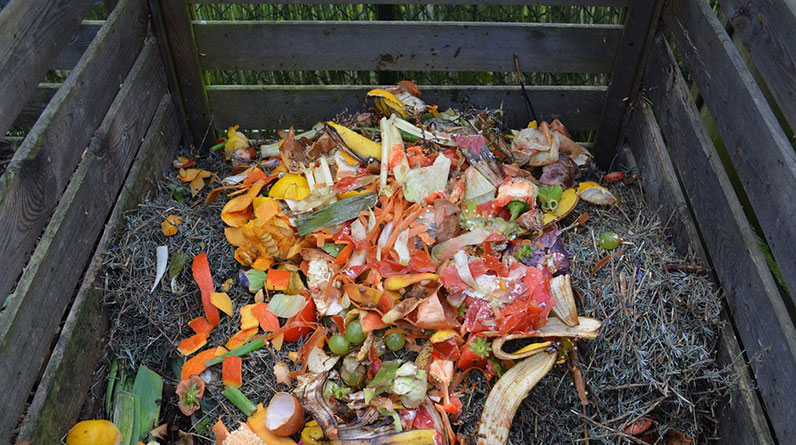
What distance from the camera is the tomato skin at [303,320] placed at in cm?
264

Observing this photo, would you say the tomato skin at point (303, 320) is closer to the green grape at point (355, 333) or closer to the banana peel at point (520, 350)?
the green grape at point (355, 333)

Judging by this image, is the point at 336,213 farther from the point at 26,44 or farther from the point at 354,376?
the point at 26,44

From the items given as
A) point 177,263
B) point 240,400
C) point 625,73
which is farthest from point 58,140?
point 625,73

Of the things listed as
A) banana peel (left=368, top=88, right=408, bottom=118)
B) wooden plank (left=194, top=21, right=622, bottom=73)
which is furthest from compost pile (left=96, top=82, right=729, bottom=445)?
wooden plank (left=194, top=21, right=622, bottom=73)

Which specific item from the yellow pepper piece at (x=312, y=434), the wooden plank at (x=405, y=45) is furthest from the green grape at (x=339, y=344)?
the wooden plank at (x=405, y=45)

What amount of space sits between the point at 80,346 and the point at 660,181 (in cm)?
275

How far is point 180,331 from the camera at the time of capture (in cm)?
276

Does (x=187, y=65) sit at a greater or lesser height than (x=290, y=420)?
greater

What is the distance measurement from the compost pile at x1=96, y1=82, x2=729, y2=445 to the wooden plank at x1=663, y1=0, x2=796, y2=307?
50 cm

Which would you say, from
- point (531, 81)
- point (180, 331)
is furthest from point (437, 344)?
point (531, 81)

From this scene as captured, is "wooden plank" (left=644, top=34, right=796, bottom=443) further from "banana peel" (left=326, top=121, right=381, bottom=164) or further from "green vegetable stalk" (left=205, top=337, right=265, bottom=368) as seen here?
"green vegetable stalk" (left=205, top=337, right=265, bottom=368)

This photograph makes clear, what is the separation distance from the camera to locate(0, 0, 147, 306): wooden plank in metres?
2.13

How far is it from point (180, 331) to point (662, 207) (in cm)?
235

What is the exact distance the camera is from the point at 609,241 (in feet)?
9.29
